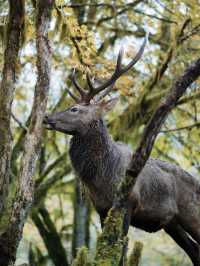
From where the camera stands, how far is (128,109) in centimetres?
1263

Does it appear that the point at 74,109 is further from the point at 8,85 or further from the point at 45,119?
the point at 8,85

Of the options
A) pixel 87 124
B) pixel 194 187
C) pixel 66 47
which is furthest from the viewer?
pixel 66 47

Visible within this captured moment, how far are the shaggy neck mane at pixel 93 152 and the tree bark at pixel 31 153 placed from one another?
0.73 metres

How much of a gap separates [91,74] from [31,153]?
2722 millimetres

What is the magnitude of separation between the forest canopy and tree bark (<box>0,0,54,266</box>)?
0.05 feet


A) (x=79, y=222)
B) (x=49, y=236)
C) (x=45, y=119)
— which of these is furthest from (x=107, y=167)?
(x=49, y=236)

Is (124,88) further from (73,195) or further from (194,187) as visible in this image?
(73,195)

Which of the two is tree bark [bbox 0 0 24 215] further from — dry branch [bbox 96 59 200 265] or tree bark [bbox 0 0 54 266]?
dry branch [bbox 96 59 200 265]

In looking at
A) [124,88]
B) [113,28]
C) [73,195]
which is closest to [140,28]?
[113,28]

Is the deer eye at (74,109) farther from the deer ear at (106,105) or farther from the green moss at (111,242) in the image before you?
the green moss at (111,242)

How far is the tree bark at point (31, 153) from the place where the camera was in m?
6.97

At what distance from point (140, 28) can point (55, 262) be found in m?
5.31

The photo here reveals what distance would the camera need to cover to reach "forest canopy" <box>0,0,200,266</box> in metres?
7.80

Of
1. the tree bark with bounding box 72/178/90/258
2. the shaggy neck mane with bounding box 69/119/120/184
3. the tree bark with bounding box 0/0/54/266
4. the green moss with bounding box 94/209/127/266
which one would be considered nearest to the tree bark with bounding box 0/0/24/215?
the tree bark with bounding box 0/0/54/266
